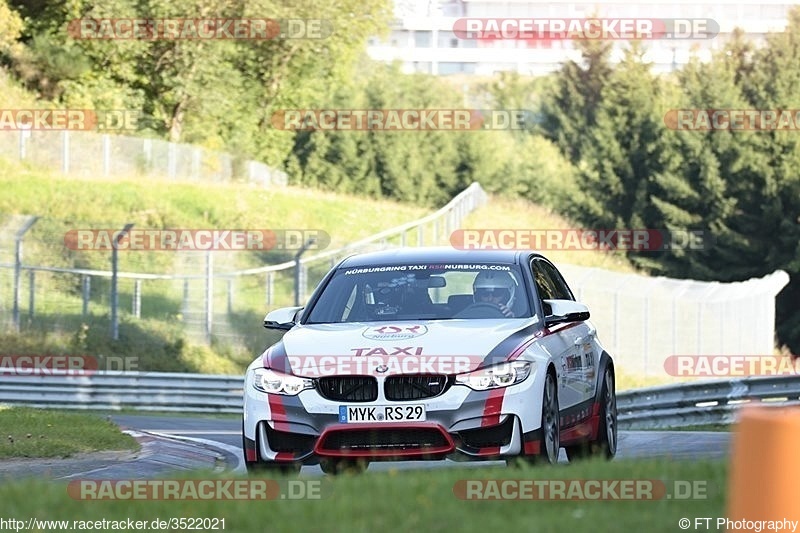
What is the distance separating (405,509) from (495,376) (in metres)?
3.02

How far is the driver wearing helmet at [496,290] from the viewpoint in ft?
37.7

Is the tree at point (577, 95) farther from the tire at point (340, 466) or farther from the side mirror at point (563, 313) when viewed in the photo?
the tire at point (340, 466)

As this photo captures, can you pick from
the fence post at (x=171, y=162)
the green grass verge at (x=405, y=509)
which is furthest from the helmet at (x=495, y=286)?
the fence post at (x=171, y=162)

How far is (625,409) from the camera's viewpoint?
22484mm

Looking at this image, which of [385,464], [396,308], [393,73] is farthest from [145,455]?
[393,73]

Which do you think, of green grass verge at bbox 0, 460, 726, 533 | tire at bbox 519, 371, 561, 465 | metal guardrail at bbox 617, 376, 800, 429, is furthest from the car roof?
metal guardrail at bbox 617, 376, 800, 429

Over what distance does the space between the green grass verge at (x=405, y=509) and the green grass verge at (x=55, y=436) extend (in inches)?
261

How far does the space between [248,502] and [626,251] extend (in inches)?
2255

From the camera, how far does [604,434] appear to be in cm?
1220

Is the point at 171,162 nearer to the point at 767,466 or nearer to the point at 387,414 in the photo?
the point at 387,414

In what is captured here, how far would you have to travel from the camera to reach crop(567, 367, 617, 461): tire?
11875mm

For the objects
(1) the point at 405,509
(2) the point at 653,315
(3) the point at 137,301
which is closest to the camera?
(1) the point at 405,509

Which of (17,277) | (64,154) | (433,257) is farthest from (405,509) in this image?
(64,154)

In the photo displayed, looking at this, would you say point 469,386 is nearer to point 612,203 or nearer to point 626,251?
point 626,251
